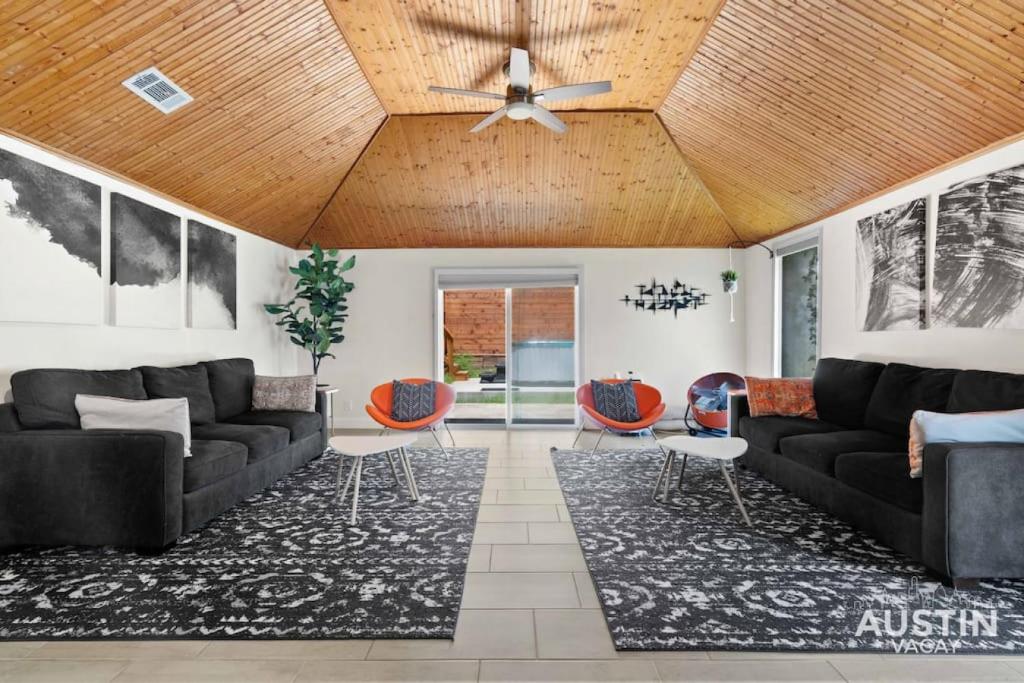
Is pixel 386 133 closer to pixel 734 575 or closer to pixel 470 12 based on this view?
pixel 470 12

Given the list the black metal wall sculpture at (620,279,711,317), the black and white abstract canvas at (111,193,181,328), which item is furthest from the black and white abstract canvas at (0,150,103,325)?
the black metal wall sculpture at (620,279,711,317)

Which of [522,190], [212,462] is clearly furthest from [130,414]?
[522,190]

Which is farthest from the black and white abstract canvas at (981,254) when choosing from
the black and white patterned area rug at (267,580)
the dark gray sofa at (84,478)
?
the dark gray sofa at (84,478)

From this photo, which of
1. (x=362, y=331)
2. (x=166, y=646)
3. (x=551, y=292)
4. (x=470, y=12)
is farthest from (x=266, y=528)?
(x=551, y=292)

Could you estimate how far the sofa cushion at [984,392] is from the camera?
9.80ft

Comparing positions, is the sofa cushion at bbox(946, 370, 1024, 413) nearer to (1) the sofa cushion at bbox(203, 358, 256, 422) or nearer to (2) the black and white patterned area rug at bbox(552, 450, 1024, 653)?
(2) the black and white patterned area rug at bbox(552, 450, 1024, 653)

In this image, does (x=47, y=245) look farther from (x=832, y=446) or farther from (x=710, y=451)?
(x=832, y=446)

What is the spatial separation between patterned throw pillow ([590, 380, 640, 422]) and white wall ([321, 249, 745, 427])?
125 cm

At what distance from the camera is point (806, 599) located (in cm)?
242

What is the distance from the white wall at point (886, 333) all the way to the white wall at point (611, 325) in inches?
22.9

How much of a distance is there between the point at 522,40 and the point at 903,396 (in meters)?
3.64

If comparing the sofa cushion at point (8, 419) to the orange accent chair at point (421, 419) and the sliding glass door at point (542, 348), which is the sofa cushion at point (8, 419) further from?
the sliding glass door at point (542, 348)

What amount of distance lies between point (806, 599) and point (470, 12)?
3.86 meters

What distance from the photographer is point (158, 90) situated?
11.6ft
